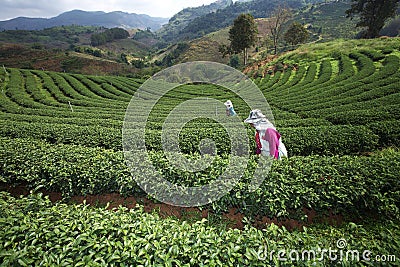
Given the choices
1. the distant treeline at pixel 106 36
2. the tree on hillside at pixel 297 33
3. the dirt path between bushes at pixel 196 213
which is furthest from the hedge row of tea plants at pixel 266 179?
the distant treeline at pixel 106 36

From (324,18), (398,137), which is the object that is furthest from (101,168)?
(324,18)

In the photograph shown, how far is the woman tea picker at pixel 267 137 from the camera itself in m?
5.22

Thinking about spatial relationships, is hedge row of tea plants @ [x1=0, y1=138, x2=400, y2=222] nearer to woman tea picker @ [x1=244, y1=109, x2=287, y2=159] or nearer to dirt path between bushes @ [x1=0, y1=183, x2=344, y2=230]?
dirt path between bushes @ [x1=0, y1=183, x2=344, y2=230]

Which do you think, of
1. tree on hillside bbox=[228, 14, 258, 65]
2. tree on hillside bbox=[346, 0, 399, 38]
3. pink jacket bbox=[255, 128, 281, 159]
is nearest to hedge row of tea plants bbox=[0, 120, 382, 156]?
pink jacket bbox=[255, 128, 281, 159]

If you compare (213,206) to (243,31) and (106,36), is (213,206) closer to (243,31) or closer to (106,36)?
(243,31)

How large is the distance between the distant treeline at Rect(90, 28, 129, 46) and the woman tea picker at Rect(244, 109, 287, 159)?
16932 cm

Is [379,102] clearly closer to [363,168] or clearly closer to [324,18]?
[363,168]

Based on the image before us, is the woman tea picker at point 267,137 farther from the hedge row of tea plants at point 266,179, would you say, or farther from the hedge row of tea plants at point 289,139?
the hedge row of tea plants at point 289,139

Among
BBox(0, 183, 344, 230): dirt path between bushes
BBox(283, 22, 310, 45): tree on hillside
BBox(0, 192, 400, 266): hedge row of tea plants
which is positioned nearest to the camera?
BBox(0, 192, 400, 266): hedge row of tea plants

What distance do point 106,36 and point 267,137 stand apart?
178934 mm

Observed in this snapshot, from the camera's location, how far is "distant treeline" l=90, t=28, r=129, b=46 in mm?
142500

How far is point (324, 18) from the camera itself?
109 meters

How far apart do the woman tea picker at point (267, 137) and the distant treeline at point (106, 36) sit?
169m

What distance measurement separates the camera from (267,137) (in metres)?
5.27
